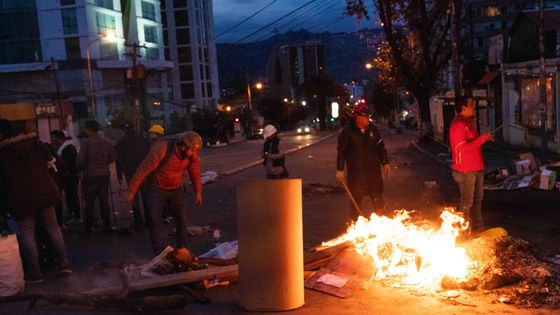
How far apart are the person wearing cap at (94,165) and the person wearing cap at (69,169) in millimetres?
1040

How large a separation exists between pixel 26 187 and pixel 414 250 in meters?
4.28

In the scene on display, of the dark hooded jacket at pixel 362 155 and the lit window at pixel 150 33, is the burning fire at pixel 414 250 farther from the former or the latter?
the lit window at pixel 150 33

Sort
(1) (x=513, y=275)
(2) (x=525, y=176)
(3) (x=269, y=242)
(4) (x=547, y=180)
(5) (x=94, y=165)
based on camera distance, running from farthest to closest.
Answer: (2) (x=525, y=176) < (4) (x=547, y=180) < (5) (x=94, y=165) < (1) (x=513, y=275) < (3) (x=269, y=242)

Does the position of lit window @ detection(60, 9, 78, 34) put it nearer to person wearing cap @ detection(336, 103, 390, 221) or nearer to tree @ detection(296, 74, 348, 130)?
tree @ detection(296, 74, 348, 130)

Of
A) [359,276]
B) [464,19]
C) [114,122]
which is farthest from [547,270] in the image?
[114,122]

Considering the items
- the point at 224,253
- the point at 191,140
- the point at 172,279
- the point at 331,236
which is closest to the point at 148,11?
the point at 331,236

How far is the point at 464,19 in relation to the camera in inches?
1473

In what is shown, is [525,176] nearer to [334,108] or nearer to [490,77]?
[490,77]

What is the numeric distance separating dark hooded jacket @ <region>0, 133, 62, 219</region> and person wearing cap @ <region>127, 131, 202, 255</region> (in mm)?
1017

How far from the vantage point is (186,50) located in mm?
98812

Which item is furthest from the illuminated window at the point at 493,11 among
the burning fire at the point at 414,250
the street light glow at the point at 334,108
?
the burning fire at the point at 414,250

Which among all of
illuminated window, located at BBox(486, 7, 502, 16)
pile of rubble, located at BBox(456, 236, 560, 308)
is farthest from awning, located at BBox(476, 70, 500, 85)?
illuminated window, located at BBox(486, 7, 502, 16)

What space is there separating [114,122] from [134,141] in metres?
54.7

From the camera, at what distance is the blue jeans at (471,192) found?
25.4ft
